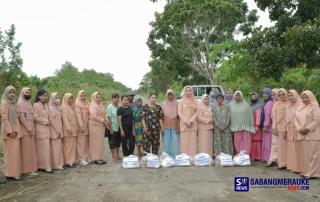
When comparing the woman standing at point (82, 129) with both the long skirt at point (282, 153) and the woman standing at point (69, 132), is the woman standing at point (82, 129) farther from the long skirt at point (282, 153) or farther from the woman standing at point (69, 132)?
the long skirt at point (282, 153)

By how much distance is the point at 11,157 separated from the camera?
22.6 ft

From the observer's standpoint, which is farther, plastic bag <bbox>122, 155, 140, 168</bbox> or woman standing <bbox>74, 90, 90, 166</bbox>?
woman standing <bbox>74, 90, 90, 166</bbox>

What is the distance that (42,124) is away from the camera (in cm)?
769

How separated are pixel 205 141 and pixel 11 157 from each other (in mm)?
4005

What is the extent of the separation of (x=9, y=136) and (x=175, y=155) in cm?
353

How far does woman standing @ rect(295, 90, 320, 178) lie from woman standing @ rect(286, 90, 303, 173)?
0.17 m

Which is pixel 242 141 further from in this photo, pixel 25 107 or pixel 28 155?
pixel 25 107

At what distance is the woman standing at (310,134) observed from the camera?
6.73 metres

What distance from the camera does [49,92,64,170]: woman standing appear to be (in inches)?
312

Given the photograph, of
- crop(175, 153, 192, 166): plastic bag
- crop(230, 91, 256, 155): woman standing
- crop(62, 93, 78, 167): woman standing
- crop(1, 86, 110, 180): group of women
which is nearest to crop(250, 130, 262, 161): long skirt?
crop(230, 91, 256, 155): woman standing

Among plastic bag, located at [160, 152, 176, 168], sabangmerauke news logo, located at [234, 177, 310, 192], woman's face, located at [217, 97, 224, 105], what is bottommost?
sabangmerauke news logo, located at [234, 177, 310, 192]

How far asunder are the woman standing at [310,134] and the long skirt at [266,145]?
134 cm

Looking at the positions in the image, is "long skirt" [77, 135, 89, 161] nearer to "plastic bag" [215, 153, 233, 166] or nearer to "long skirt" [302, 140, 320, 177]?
"plastic bag" [215, 153, 233, 166]

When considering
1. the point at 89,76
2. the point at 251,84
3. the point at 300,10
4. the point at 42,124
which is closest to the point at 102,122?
the point at 42,124
